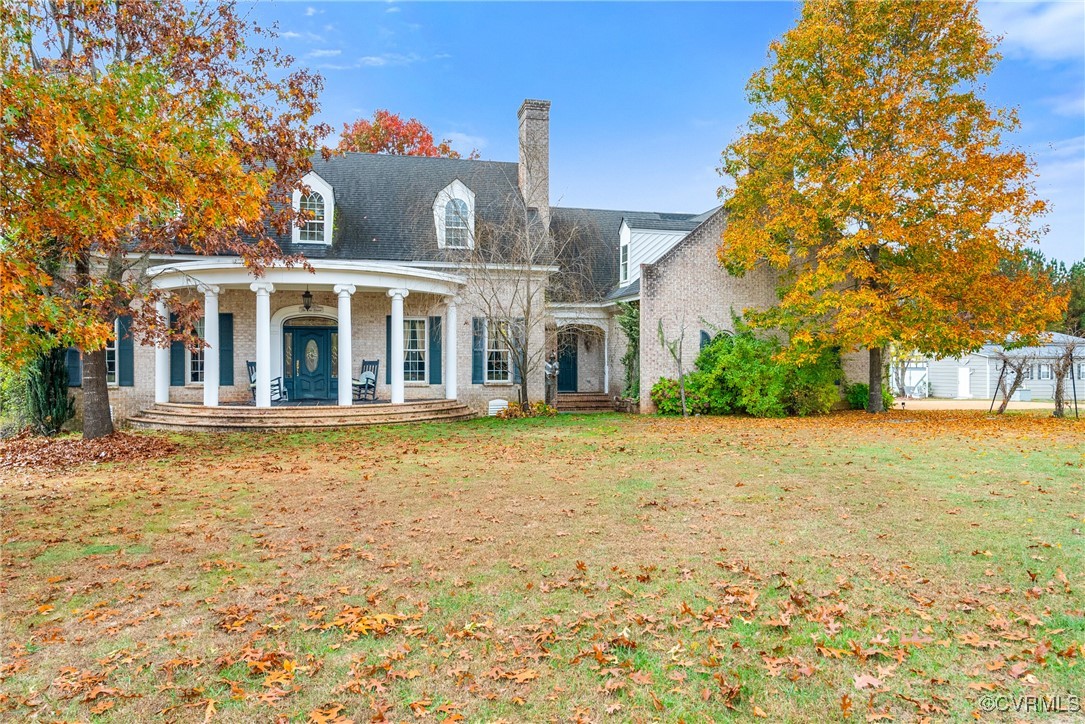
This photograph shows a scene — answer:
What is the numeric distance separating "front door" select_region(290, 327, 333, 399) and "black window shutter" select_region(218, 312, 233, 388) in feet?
5.64

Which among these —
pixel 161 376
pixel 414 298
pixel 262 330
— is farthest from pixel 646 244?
pixel 161 376

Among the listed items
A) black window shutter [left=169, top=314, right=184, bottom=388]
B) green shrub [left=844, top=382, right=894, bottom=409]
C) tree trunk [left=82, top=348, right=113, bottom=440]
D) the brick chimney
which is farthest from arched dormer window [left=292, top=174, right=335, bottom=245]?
green shrub [left=844, top=382, right=894, bottom=409]

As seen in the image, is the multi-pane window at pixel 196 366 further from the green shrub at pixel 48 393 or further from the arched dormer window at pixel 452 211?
the arched dormer window at pixel 452 211

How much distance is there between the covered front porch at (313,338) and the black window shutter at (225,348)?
29mm

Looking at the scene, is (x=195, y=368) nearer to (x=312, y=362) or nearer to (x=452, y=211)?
(x=312, y=362)

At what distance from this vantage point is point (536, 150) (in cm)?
2070

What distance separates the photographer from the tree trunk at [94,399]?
1280 cm

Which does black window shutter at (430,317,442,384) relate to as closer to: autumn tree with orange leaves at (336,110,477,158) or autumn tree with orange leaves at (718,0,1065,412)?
autumn tree with orange leaves at (718,0,1065,412)

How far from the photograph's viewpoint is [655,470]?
9.63 meters

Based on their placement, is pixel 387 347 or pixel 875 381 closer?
pixel 387 347

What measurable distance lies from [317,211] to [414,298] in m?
3.90

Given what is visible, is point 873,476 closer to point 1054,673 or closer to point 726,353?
point 1054,673

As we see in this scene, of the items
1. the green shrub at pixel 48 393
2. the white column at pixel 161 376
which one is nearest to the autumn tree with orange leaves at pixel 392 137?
the white column at pixel 161 376

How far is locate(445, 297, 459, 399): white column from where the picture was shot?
18.5 meters
